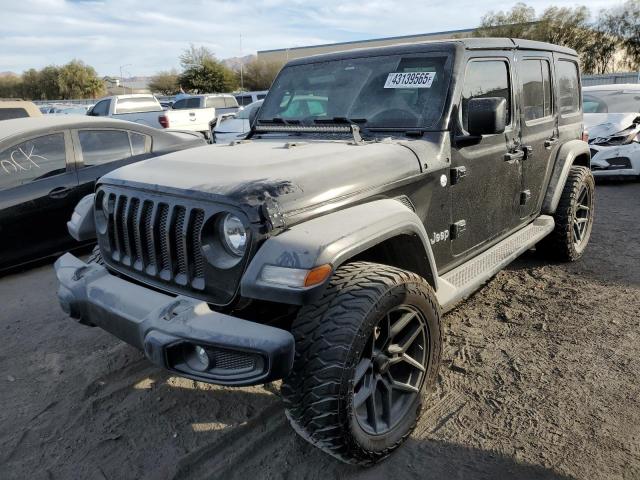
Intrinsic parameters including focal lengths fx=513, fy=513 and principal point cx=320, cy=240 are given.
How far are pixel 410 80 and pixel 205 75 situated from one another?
153 ft

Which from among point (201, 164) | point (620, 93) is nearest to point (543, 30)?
point (620, 93)

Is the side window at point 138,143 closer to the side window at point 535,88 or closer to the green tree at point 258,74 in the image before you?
the side window at point 535,88

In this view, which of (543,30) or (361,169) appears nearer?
(361,169)

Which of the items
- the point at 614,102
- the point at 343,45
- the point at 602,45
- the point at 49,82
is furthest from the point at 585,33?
the point at 49,82

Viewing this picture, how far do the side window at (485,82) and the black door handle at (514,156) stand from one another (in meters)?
0.22

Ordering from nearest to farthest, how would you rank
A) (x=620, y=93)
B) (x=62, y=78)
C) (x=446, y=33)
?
1. (x=620, y=93)
2. (x=446, y=33)
3. (x=62, y=78)

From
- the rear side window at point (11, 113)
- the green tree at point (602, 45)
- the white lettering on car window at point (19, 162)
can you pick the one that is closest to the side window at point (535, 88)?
the white lettering on car window at point (19, 162)

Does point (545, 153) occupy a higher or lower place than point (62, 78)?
lower

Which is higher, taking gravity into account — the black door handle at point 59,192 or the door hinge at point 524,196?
the black door handle at point 59,192

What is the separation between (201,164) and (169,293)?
708 millimetres

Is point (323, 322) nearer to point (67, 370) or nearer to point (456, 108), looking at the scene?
point (456, 108)

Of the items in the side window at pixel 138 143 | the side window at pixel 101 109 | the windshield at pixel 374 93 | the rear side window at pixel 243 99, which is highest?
the rear side window at pixel 243 99

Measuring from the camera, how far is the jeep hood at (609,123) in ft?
27.8

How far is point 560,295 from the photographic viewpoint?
4.29 meters
